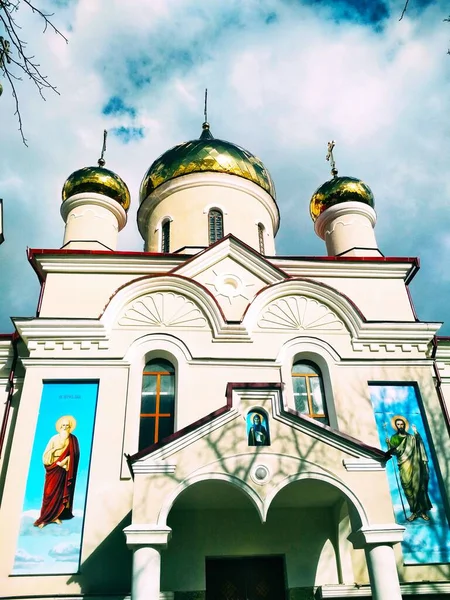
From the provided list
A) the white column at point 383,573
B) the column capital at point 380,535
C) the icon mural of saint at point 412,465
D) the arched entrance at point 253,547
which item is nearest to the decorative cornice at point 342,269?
the icon mural of saint at point 412,465

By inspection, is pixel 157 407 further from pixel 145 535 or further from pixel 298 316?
pixel 298 316

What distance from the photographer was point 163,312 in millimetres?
9953

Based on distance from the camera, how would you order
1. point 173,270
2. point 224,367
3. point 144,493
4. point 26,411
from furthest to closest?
point 173,270
point 224,367
point 26,411
point 144,493

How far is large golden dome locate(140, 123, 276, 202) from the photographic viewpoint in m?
14.3

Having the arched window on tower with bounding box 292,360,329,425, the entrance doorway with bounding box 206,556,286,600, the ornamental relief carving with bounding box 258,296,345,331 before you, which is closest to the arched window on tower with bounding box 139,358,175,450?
the ornamental relief carving with bounding box 258,296,345,331

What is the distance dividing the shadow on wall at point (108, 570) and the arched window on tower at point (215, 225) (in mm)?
7349

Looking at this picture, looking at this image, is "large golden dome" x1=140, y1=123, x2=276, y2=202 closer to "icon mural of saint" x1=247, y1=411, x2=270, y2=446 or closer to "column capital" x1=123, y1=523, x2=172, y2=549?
"icon mural of saint" x1=247, y1=411, x2=270, y2=446

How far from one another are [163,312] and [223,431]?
3503mm

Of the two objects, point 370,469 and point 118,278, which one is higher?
point 118,278

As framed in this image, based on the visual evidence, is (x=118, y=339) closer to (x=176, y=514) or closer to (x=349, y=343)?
(x=176, y=514)

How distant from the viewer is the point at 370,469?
690cm

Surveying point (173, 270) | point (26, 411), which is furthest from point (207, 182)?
point (26, 411)

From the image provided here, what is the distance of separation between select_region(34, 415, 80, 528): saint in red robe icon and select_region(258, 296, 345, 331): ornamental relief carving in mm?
3743

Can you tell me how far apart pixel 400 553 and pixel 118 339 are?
216 inches
